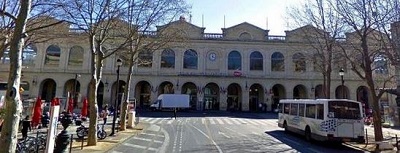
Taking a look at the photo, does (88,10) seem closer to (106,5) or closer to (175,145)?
(106,5)

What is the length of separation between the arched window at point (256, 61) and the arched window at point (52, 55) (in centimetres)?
3343

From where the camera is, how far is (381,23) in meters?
15.4

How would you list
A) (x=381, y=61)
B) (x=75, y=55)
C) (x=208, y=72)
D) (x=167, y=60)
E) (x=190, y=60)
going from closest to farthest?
(x=381, y=61)
(x=75, y=55)
(x=208, y=72)
(x=167, y=60)
(x=190, y=60)

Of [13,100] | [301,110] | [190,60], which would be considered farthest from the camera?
[190,60]

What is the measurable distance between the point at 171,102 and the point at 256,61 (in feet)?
58.8

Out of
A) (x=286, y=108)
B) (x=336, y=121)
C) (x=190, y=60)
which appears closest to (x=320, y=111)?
(x=336, y=121)

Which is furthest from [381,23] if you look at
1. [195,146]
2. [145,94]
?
[145,94]

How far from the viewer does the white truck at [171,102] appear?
49125 millimetres

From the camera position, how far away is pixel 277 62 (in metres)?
57.6

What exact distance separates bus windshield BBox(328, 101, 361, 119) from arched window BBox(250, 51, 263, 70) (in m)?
40.1

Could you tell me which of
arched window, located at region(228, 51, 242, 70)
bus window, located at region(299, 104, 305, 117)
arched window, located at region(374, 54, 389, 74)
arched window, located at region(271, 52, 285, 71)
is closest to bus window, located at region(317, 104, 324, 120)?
bus window, located at region(299, 104, 305, 117)

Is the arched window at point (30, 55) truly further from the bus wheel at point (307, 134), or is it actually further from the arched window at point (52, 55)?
the bus wheel at point (307, 134)

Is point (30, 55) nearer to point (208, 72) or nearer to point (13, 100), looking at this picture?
point (208, 72)

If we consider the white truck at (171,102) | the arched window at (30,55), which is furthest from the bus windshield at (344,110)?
the arched window at (30,55)
